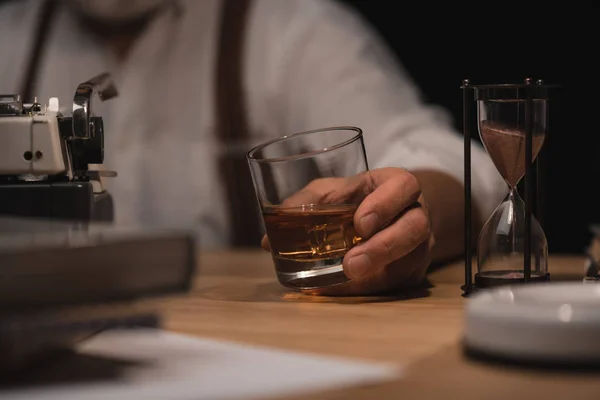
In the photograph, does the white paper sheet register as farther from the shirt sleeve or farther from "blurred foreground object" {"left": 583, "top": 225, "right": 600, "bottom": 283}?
the shirt sleeve

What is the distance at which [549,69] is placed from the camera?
2.04 meters

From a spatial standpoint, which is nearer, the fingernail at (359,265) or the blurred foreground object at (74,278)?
the blurred foreground object at (74,278)

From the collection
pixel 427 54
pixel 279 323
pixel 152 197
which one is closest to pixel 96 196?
pixel 279 323

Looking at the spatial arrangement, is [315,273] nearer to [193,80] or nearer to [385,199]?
[385,199]

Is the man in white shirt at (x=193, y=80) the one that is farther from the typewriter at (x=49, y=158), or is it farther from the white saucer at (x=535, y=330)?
the white saucer at (x=535, y=330)

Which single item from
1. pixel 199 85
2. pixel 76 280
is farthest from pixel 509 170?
pixel 199 85

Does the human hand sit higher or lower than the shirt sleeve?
lower

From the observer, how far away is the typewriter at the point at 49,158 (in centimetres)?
79

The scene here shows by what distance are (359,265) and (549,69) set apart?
4.60ft

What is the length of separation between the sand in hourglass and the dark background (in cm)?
123

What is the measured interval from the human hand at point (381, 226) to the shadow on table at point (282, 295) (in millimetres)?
11

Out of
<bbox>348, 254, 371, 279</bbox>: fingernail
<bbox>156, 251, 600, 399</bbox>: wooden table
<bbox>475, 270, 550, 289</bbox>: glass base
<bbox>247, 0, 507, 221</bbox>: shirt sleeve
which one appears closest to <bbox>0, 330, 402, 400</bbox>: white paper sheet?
<bbox>156, 251, 600, 399</bbox>: wooden table

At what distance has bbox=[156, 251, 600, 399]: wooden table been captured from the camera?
0.46 meters

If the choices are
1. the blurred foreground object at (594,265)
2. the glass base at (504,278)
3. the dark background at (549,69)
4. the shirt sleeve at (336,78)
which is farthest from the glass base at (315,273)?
the dark background at (549,69)
